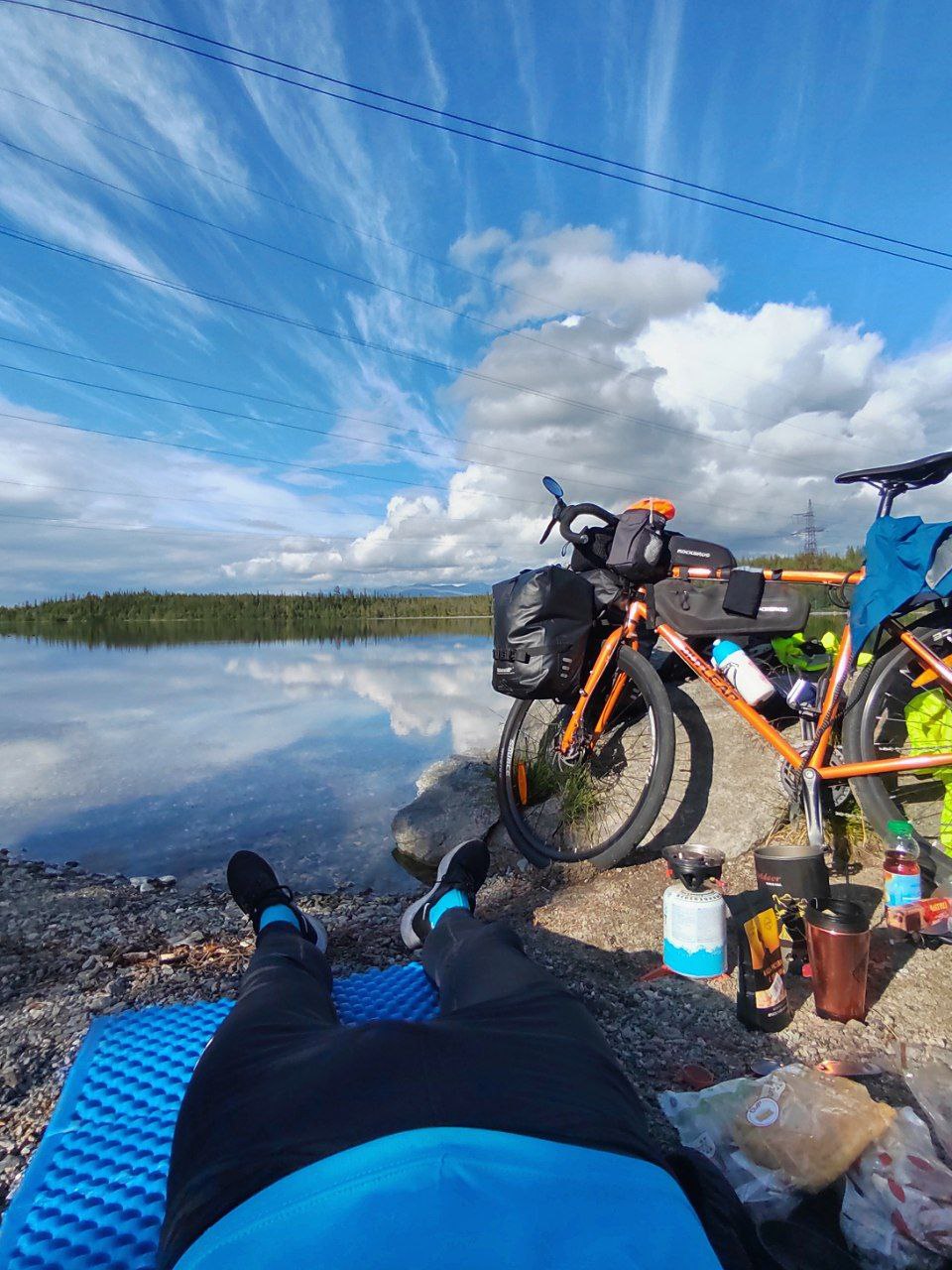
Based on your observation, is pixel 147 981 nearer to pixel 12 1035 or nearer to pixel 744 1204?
pixel 12 1035

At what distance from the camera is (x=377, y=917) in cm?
340

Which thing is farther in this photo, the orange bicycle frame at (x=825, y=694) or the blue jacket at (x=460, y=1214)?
the orange bicycle frame at (x=825, y=694)

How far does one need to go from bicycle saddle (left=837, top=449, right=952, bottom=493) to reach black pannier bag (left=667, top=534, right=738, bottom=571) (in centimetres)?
65

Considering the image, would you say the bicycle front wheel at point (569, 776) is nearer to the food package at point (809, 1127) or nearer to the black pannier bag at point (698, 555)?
the black pannier bag at point (698, 555)

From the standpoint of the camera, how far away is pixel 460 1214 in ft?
2.49

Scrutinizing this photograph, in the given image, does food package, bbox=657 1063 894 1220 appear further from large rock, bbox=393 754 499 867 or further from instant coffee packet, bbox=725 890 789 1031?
large rock, bbox=393 754 499 867

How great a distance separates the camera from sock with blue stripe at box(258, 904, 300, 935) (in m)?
2.43

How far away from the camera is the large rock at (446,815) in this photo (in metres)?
4.67

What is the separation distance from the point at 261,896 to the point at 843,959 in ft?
6.76

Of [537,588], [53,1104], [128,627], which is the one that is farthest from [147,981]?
[128,627]

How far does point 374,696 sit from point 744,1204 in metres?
10.9

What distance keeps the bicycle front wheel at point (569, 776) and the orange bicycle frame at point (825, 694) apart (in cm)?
11

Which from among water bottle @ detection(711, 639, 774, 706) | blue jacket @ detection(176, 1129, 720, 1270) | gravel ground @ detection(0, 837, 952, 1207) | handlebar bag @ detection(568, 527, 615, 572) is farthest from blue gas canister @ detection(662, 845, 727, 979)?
handlebar bag @ detection(568, 527, 615, 572)

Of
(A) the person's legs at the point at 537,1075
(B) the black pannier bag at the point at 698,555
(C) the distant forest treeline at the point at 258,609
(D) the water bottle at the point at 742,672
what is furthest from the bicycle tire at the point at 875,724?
(C) the distant forest treeline at the point at 258,609
